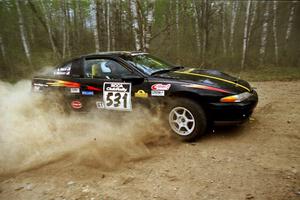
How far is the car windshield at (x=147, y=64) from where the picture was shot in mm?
5152

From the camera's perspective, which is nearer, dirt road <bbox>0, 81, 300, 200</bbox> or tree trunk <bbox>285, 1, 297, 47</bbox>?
dirt road <bbox>0, 81, 300, 200</bbox>

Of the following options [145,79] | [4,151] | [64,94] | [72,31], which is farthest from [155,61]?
[72,31]

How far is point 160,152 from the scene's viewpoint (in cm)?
443

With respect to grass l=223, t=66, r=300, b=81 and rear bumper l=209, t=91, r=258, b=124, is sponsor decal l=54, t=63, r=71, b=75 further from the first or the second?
grass l=223, t=66, r=300, b=81

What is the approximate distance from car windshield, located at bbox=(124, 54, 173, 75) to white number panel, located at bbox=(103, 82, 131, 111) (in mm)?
461

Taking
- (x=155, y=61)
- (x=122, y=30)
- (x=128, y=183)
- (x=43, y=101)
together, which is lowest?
(x=128, y=183)

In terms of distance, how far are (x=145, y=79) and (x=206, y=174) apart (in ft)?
6.52

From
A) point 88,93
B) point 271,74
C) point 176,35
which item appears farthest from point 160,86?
point 176,35

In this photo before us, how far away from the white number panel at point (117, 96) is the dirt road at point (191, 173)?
903 millimetres

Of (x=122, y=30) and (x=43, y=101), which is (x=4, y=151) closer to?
(x=43, y=101)

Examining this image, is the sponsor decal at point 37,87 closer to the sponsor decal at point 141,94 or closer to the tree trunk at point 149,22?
the sponsor decal at point 141,94

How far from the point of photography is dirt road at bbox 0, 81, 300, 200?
10.8 feet

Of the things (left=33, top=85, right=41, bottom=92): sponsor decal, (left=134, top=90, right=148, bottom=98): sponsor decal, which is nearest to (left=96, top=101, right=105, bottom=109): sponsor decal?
(left=134, top=90, right=148, bottom=98): sponsor decal

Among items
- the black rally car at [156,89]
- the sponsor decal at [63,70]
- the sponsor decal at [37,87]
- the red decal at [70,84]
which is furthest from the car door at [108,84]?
the sponsor decal at [37,87]
